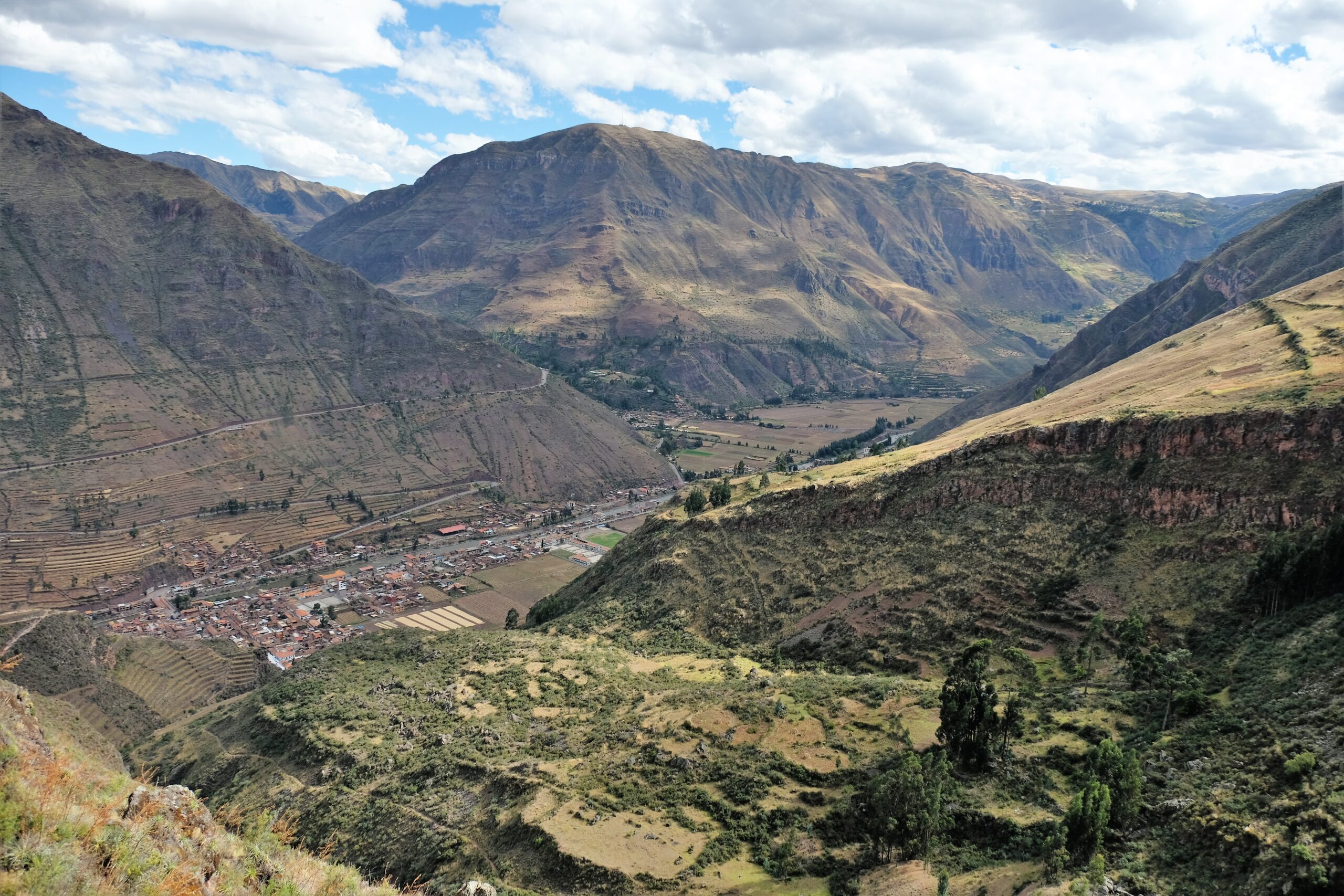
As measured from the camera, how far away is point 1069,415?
7544 cm

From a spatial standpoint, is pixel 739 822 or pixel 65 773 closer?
pixel 65 773

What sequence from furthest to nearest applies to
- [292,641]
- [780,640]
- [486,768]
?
[292,641]
[780,640]
[486,768]

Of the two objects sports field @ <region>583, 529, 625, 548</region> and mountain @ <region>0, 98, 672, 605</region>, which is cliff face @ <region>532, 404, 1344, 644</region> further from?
mountain @ <region>0, 98, 672, 605</region>

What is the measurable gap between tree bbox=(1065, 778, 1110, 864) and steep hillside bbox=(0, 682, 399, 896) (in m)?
24.4

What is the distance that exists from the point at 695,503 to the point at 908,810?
191 ft

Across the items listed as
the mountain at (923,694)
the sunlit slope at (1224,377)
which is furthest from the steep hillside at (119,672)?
the sunlit slope at (1224,377)

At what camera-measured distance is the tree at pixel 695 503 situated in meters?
91.8

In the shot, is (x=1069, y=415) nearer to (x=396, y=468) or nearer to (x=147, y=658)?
(x=147, y=658)

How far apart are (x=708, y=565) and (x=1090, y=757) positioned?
4386 centimetres

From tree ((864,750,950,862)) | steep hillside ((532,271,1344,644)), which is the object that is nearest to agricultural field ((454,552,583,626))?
steep hillside ((532,271,1344,644))

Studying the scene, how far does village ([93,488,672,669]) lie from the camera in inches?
4412

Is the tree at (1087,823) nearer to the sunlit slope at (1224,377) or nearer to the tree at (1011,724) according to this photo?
the tree at (1011,724)

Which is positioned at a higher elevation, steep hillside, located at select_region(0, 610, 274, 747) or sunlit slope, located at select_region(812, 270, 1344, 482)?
sunlit slope, located at select_region(812, 270, 1344, 482)

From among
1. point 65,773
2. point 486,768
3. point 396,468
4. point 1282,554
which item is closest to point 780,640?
point 486,768
